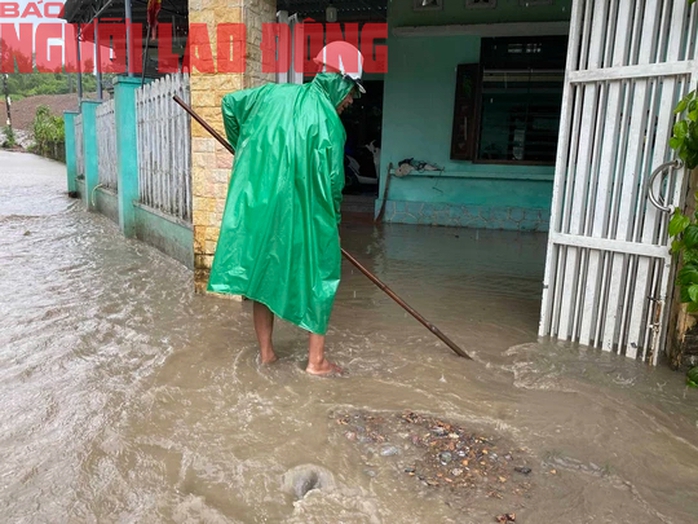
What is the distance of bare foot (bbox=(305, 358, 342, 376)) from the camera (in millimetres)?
3172

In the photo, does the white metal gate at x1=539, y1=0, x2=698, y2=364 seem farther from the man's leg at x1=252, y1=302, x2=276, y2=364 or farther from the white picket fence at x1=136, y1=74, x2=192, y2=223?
the white picket fence at x1=136, y1=74, x2=192, y2=223

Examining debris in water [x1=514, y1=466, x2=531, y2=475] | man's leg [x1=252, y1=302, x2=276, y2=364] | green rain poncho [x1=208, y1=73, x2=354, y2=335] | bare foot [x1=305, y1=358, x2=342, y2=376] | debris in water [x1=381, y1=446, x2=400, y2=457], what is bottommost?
debris in water [x1=381, y1=446, x2=400, y2=457]

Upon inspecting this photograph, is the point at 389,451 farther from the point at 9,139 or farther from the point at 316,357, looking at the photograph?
the point at 9,139

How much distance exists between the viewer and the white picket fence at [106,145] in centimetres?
814

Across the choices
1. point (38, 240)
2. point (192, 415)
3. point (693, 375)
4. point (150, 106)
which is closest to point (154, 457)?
point (192, 415)

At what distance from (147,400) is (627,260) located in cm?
295

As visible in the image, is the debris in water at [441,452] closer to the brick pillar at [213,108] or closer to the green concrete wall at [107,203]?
the brick pillar at [213,108]

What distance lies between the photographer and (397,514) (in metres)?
2.00

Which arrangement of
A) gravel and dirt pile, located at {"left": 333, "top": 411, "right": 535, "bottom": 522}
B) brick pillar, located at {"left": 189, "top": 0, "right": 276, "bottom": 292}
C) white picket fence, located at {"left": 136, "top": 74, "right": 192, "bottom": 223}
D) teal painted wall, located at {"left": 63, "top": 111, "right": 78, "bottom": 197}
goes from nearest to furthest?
1. gravel and dirt pile, located at {"left": 333, "top": 411, "right": 535, "bottom": 522}
2. brick pillar, located at {"left": 189, "top": 0, "right": 276, "bottom": 292}
3. white picket fence, located at {"left": 136, "top": 74, "right": 192, "bottom": 223}
4. teal painted wall, located at {"left": 63, "top": 111, "right": 78, "bottom": 197}

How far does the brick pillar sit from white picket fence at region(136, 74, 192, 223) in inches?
31.1

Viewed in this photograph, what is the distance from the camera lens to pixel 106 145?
862 cm

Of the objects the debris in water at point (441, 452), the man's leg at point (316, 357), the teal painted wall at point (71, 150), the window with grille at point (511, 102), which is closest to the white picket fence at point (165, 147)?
the man's leg at point (316, 357)

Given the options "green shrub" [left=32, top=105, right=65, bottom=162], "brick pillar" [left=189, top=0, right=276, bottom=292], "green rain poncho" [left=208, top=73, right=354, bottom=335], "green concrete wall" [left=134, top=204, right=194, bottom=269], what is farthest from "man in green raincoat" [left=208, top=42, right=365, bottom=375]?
"green shrub" [left=32, top=105, right=65, bottom=162]

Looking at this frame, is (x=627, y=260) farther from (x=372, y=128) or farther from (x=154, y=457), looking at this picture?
(x=372, y=128)
